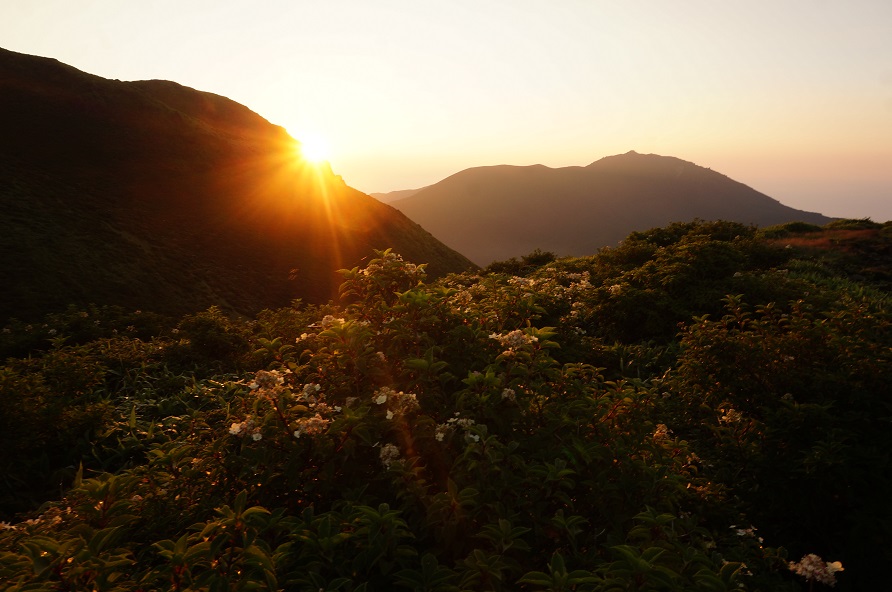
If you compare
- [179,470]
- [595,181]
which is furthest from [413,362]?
[595,181]

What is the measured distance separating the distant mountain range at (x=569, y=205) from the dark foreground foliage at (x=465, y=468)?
12029 centimetres

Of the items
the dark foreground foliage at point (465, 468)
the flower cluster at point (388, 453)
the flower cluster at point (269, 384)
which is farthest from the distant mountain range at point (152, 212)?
Answer: the flower cluster at point (388, 453)

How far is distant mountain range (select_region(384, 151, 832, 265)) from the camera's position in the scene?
143 metres

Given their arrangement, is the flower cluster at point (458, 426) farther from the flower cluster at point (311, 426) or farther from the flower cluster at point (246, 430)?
the flower cluster at point (246, 430)

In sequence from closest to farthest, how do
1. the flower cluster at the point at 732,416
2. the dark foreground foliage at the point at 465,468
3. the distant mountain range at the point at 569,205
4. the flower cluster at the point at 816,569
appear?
the dark foreground foliage at the point at 465,468, the flower cluster at the point at 816,569, the flower cluster at the point at 732,416, the distant mountain range at the point at 569,205

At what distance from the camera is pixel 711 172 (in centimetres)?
19288

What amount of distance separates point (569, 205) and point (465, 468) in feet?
559

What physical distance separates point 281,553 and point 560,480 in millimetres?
1685

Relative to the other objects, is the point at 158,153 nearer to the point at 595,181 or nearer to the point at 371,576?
the point at 371,576

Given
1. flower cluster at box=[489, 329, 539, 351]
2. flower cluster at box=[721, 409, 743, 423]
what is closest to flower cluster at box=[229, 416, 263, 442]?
flower cluster at box=[489, 329, 539, 351]

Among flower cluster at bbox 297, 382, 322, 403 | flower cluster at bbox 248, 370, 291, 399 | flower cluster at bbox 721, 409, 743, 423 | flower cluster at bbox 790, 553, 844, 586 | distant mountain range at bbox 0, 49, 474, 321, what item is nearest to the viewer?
flower cluster at bbox 790, 553, 844, 586

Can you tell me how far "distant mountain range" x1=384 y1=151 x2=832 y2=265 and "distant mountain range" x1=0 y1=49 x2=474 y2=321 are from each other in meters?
78.0

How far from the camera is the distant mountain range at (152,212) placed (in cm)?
2528

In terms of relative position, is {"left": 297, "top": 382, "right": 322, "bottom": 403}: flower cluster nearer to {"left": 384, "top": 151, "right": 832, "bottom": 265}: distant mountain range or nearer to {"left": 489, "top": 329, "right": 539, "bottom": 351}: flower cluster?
{"left": 489, "top": 329, "right": 539, "bottom": 351}: flower cluster
